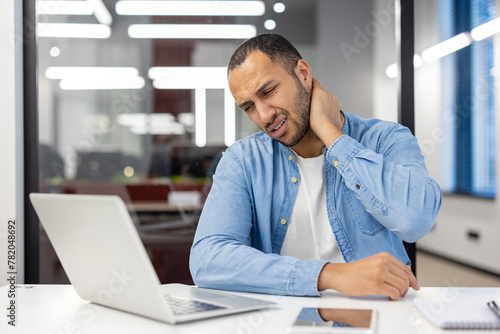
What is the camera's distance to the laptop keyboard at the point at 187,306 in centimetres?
97

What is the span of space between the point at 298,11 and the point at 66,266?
1.80m

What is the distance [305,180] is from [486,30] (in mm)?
4168

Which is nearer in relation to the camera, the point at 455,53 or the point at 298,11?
the point at 298,11

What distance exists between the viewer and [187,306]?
1015 mm

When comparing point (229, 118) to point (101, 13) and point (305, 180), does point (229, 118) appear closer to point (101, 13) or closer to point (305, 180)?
point (101, 13)

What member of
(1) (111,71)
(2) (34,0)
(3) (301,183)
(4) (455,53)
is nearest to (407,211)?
(3) (301,183)

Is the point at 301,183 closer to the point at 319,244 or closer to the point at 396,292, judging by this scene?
the point at 319,244

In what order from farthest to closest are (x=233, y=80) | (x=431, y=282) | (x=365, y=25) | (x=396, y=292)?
(x=431, y=282) < (x=365, y=25) < (x=233, y=80) < (x=396, y=292)

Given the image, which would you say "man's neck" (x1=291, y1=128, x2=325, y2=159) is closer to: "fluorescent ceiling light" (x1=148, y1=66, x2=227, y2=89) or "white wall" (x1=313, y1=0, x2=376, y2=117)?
"white wall" (x1=313, y1=0, x2=376, y2=117)

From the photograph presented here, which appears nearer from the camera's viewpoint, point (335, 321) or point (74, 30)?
point (335, 321)

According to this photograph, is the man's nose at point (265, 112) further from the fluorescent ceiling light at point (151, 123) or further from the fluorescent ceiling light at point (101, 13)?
the fluorescent ceiling light at point (101, 13)

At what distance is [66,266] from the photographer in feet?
3.69

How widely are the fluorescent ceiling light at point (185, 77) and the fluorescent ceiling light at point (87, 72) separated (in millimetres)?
119

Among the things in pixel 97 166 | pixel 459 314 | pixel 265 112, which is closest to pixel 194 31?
pixel 97 166
